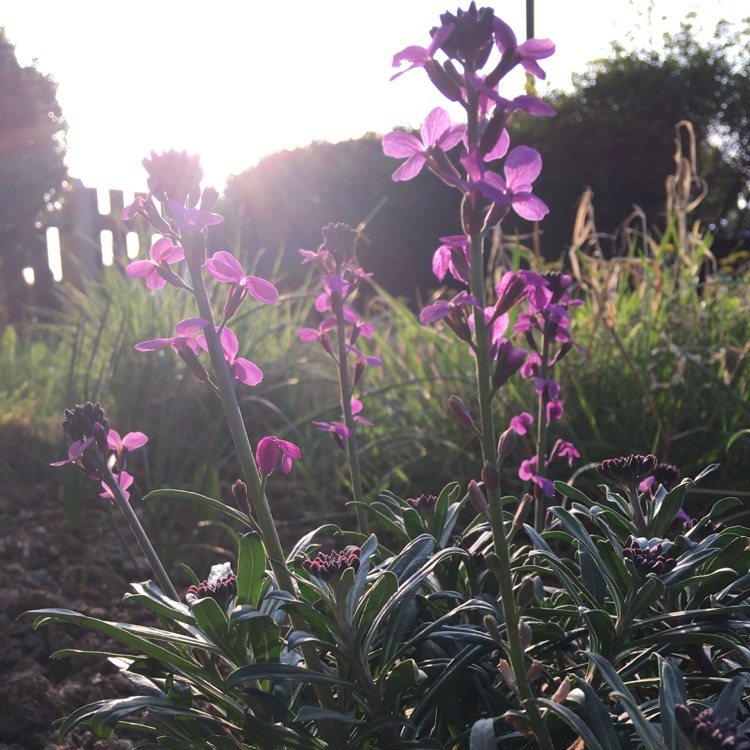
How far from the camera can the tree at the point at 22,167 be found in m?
14.9

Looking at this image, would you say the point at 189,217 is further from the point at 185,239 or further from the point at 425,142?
the point at 425,142

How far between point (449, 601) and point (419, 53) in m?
1.00

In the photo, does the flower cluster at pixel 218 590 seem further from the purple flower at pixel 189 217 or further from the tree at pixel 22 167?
the tree at pixel 22 167

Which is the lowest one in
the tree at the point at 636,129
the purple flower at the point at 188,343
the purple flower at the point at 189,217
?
the purple flower at the point at 188,343

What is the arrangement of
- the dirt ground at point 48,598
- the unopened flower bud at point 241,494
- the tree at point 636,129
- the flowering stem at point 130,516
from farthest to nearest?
the tree at point 636,129 → the dirt ground at point 48,598 → the flowering stem at point 130,516 → the unopened flower bud at point 241,494

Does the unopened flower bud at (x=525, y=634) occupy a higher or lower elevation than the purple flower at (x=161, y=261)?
lower

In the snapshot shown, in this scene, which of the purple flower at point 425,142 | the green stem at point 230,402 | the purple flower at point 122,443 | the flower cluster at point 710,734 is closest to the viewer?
the flower cluster at point 710,734

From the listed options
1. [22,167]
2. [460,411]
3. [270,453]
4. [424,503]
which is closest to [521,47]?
[460,411]

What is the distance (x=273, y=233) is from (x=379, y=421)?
1122 cm

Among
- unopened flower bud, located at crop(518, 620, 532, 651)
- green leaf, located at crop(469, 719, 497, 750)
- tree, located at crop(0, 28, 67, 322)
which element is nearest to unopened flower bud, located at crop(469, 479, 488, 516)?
unopened flower bud, located at crop(518, 620, 532, 651)

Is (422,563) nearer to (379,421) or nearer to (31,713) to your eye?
(31,713)

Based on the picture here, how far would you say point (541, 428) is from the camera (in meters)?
1.65

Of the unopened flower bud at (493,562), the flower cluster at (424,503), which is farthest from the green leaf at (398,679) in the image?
the flower cluster at (424,503)

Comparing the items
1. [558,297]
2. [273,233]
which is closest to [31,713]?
[558,297]
